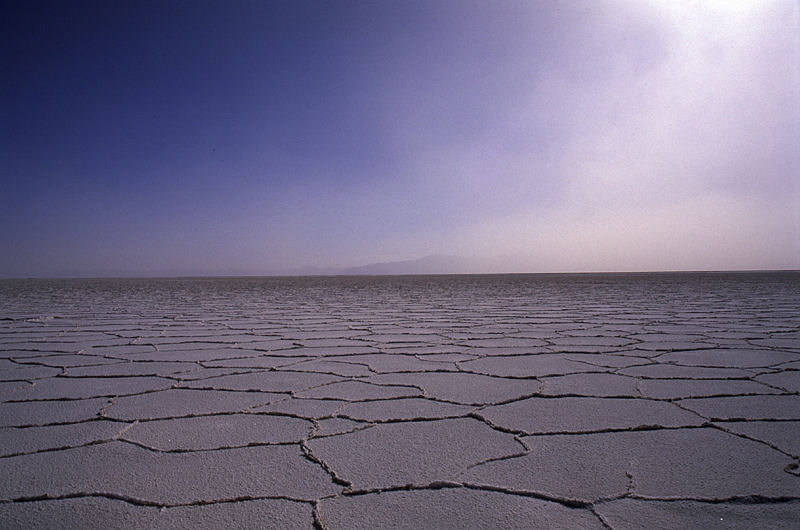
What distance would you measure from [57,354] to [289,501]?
2.07 m

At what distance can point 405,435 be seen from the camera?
1.16 meters

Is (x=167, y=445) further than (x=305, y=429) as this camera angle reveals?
No

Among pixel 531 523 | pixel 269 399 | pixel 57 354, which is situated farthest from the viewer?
pixel 57 354

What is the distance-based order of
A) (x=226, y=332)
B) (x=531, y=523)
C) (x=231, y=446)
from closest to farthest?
(x=531, y=523) → (x=231, y=446) → (x=226, y=332)

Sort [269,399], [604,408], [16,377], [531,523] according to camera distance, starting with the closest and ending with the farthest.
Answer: [531,523] < [604,408] < [269,399] < [16,377]

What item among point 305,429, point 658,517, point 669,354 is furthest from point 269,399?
point 669,354

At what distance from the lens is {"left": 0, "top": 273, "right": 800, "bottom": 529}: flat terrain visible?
2.67ft

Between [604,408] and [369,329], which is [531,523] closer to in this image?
[604,408]

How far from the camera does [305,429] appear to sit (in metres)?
1.21

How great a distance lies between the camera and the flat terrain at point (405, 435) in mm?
815

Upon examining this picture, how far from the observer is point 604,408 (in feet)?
4.44

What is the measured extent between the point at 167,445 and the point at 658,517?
101 cm

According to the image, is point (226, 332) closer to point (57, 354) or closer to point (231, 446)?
point (57, 354)

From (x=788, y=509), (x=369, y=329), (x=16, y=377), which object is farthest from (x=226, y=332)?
(x=788, y=509)
